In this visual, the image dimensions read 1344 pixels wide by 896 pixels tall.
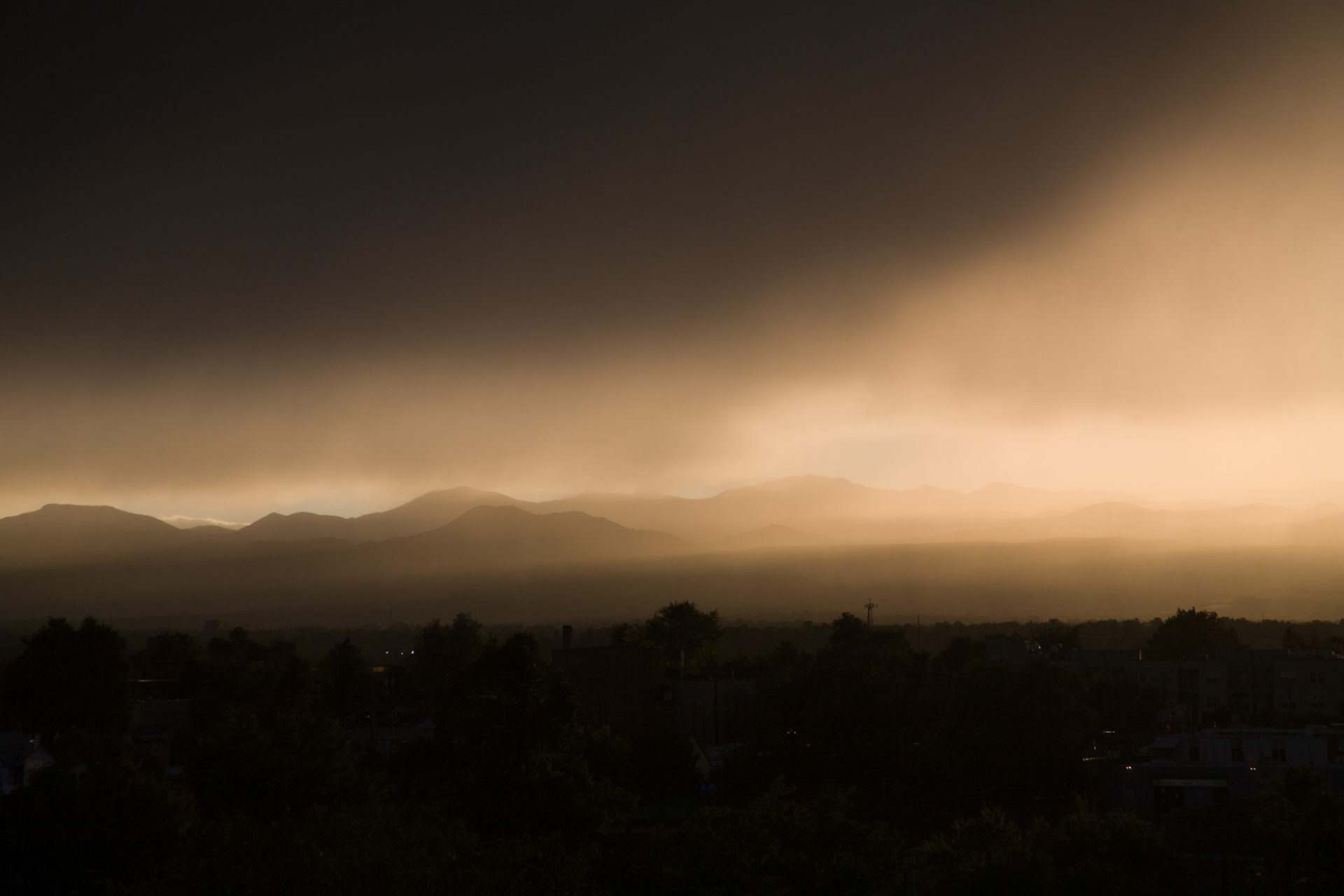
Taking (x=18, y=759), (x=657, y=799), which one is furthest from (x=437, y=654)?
(x=18, y=759)

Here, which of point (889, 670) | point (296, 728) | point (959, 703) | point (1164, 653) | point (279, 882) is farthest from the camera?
point (1164, 653)

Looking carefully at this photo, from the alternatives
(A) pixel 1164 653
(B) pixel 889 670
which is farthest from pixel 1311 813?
(A) pixel 1164 653

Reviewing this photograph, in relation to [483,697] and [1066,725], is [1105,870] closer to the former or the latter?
[483,697]

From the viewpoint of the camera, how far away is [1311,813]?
26578 mm

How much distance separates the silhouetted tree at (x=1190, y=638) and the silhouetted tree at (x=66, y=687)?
3704 inches

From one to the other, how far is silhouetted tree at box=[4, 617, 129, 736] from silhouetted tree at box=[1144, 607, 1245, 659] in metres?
94.1

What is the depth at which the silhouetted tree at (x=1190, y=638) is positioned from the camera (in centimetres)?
11688

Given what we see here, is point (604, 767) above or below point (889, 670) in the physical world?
below

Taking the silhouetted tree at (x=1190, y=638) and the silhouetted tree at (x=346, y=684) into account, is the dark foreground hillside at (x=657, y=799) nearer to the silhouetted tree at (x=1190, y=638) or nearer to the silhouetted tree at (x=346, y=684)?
the silhouetted tree at (x=346, y=684)

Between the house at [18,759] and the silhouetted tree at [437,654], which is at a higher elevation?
the silhouetted tree at [437,654]

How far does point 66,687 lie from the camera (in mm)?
79500

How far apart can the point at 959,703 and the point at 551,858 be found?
29.2 metres

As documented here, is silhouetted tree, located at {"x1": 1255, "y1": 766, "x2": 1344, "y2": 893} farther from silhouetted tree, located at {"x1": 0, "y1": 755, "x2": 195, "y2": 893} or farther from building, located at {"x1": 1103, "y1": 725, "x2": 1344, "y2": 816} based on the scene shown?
silhouetted tree, located at {"x1": 0, "y1": 755, "x2": 195, "y2": 893}

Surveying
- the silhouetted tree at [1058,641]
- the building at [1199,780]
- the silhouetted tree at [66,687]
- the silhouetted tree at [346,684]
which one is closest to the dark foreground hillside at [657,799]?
the building at [1199,780]
